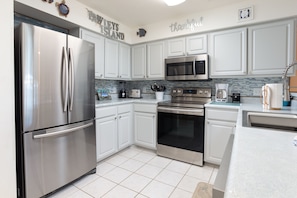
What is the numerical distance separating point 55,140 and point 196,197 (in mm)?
1433

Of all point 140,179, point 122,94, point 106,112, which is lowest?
point 140,179

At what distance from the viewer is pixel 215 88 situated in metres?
2.70

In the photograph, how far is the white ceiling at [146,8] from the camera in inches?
89.8

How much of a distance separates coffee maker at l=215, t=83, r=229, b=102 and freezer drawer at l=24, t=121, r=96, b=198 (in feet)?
6.23

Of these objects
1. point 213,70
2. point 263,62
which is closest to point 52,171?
point 213,70

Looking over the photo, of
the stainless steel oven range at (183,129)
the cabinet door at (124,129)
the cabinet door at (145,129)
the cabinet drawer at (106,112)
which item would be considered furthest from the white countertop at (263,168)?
the cabinet door at (124,129)

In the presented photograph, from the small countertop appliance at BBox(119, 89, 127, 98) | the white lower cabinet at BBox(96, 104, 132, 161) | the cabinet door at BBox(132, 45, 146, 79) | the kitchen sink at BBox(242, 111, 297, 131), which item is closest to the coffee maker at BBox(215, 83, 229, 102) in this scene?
the kitchen sink at BBox(242, 111, 297, 131)

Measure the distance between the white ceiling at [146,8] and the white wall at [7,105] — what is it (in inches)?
49.2

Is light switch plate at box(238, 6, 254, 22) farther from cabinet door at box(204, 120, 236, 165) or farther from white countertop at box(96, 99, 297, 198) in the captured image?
white countertop at box(96, 99, 297, 198)

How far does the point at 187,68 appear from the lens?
8.66 ft

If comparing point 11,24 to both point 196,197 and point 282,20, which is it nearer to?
point 196,197

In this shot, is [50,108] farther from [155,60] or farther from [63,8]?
[155,60]

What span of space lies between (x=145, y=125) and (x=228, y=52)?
5.73ft

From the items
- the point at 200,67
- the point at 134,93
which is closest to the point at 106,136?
the point at 134,93
